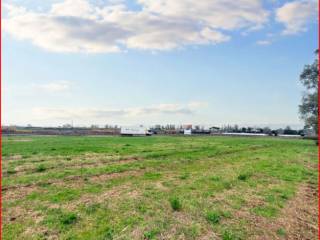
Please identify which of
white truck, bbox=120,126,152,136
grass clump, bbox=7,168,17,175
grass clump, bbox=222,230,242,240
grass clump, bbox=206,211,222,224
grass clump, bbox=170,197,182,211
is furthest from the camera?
white truck, bbox=120,126,152,136

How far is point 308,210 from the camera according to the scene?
36.9ft

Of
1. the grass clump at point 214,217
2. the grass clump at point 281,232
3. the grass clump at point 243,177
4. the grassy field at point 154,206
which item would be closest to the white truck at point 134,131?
the grassy field at point 154,206

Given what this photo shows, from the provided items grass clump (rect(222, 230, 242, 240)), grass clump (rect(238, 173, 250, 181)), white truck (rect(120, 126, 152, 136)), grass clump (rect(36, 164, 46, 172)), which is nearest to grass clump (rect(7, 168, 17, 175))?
grass clump (rect(36, 164, 46, 172))

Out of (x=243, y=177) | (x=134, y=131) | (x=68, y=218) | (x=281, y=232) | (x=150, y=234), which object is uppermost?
(x=134, y=131)

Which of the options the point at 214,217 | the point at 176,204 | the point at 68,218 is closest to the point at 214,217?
Answer: the point at 214,217

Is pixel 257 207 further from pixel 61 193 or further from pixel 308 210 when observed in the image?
pixel 61 193

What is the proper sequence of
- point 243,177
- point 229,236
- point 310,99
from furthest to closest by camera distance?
point 310,99 < point 243,177 < point 229,236

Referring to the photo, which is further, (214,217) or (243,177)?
(243,177)

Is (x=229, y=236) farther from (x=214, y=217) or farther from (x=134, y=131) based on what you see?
(x=134, y=131)

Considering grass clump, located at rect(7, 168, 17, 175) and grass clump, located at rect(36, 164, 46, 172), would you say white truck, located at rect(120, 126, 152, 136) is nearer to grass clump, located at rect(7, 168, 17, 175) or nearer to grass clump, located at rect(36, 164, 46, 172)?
grass clump, located at rect(36, 164, 46, 172)

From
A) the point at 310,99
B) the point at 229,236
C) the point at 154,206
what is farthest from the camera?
the point at 310,99

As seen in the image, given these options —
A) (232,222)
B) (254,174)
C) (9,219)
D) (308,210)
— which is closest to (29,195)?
(9,219)

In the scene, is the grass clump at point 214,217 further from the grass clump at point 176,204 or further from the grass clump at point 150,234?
the grass clump at point 150,234

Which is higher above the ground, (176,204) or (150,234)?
(176,204)
